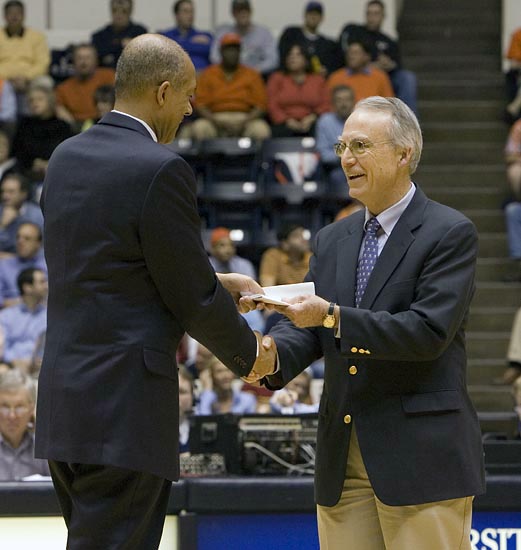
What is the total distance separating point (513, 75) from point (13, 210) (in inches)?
199

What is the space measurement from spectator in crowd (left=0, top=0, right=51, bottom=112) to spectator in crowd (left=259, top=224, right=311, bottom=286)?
3.37m

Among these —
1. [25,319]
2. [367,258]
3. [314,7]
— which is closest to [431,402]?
[367,258]

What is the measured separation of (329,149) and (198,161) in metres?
1.21

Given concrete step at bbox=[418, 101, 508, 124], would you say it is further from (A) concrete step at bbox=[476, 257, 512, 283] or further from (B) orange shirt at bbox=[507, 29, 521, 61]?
(A) concrete step at bbox=[476, 257, 512, 283]

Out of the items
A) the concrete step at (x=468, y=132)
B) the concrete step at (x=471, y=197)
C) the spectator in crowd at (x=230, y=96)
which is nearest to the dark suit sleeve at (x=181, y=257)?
the concrete step at (x=471, y=197)

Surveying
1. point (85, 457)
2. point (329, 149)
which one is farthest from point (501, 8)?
point (85, 457)

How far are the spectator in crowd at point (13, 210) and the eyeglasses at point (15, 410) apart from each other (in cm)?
353

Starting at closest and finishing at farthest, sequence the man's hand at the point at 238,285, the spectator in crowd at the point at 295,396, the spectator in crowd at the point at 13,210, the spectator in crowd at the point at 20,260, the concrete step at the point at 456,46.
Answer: the man's hand at the point at 238,285 → the spectator in crowd at the point at 295,396 → the spectator in crowd at the point at 20,260 → the spectator in crowd at the point at 13,210 → the concrete step at the point at 456,46

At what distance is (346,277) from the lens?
3629mm

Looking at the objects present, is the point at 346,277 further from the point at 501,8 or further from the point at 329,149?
the point at 501,8

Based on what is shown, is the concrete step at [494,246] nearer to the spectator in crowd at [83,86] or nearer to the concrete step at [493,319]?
the concrete step at [493,319]

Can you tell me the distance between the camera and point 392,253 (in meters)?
3.52

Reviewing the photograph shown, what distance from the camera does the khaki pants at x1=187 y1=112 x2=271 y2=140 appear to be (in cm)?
1088

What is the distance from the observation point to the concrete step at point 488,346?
9508mm
